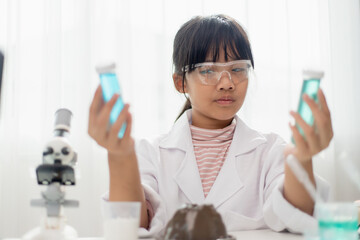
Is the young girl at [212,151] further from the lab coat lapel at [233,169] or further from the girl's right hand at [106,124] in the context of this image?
the girl's right hand at [106,124]

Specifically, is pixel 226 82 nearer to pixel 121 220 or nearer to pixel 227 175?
pixel 227 175

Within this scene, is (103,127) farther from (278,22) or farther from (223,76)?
(278,22)

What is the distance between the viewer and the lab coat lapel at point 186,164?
1383 mm

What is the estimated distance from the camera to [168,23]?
8.40 feet

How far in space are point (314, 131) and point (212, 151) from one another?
2.01 ft

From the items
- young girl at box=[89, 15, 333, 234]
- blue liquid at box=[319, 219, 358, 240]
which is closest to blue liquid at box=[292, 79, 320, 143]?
blue liquid at box=[319, 219, 358, 240]

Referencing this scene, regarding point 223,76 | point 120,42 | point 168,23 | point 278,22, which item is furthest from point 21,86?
point 278,22

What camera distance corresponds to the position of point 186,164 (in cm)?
142

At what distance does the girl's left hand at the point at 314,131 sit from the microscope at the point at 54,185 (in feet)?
1.47

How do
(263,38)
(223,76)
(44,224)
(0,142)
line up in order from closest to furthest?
(44,224), (223,76), (0,142), (263,38)

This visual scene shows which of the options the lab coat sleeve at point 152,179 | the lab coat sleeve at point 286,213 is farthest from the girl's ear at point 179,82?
the lab coat sleeve at point 286,213

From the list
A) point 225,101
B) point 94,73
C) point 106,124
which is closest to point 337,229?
point 106,124

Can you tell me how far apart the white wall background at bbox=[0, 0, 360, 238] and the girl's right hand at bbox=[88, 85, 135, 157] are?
1.46 metres

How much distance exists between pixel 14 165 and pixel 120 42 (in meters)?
0.85
